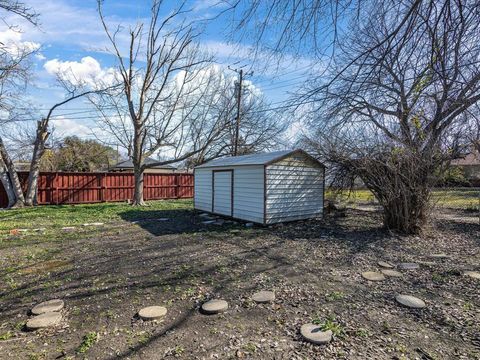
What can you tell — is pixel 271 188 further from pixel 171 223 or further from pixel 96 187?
pixel 96 187

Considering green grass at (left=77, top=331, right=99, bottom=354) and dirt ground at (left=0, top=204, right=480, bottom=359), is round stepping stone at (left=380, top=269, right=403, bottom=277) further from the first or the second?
green grass at (left=77, top=331, right=99, bottom=354)

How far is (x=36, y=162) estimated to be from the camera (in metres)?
13.0

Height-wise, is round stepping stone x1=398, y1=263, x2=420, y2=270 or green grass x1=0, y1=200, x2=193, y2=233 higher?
green grass x1=0, y1=200, x2=193, y2=233

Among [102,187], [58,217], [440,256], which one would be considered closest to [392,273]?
[440,256]

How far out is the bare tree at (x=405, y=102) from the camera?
2490 mm

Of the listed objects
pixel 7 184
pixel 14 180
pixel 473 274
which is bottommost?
pixel 473 274

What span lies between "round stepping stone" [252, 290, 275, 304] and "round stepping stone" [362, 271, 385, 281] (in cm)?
143

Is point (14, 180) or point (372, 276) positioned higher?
point (14, 180)

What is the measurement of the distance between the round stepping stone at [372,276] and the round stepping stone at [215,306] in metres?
2.00

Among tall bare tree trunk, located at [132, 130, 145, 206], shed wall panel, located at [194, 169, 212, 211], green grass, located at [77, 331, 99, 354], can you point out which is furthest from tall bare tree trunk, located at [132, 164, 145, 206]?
green grass, located at [77, 331, 99, 354]

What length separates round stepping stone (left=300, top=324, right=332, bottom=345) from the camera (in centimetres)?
249

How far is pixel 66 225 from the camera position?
8.59m

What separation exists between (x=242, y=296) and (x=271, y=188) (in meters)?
4.97

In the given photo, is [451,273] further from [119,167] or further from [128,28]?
[119,167]
